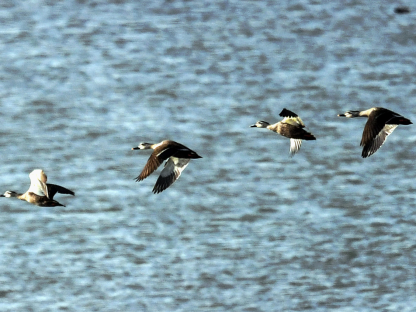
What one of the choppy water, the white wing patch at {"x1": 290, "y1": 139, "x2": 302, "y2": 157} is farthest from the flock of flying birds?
the choppy water

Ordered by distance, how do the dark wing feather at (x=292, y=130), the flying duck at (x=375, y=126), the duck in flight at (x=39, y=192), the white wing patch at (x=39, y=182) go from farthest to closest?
the dark wing feather at (x=292, y=130)
the duck in flight at (x=39, y=192)
the white wing patch at (x=39, y=182)
the flying duck at (x=375, y=126)

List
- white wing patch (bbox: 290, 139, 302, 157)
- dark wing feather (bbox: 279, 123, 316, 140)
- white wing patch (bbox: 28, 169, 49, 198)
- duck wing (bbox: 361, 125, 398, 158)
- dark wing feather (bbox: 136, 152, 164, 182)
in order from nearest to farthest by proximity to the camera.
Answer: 1. dark wing feather (bbox: 136, 152, 164, 182)
2. duck wing (bbox: 361, 125, 398, 158)
3. white wing patch (bbox: 28, 169, 49, 198)
4. dark wing feather (bbox: 279, 123, 316, 140)
5. white wing patch (bbox: 290, 139, 302, 157)

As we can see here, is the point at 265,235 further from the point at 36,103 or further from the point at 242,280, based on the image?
the point at 36,103

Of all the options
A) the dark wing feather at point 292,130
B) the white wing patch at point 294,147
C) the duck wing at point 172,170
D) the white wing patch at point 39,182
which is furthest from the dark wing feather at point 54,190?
the white wing patch at point 294,147

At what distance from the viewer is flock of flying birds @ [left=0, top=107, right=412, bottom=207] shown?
2445cm

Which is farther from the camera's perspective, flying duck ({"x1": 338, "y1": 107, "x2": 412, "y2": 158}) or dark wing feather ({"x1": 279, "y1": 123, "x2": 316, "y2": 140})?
dark wing feather ({"x1": 279, "y1": 123, "x2": 316, "y2": 140})

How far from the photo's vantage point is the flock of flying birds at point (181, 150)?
80.2ft

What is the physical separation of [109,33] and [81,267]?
21.7 meters

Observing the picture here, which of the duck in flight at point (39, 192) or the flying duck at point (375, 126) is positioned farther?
the duck in flight at point (39, 192)

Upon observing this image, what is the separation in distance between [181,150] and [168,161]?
→ 5.69 ft

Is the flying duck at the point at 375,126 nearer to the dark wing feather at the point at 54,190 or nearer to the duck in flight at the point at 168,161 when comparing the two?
the duck in flight at the point at 168,161

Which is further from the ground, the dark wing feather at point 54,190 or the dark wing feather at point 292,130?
the dark wing feather at point 292,130

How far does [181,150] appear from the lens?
25391mm

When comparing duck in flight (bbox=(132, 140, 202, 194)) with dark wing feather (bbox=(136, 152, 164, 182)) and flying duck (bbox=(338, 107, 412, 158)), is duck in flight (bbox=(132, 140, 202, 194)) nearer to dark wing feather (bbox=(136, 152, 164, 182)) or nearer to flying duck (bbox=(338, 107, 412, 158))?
dark wing feather (bbox=(136, 152, 164, 182))
